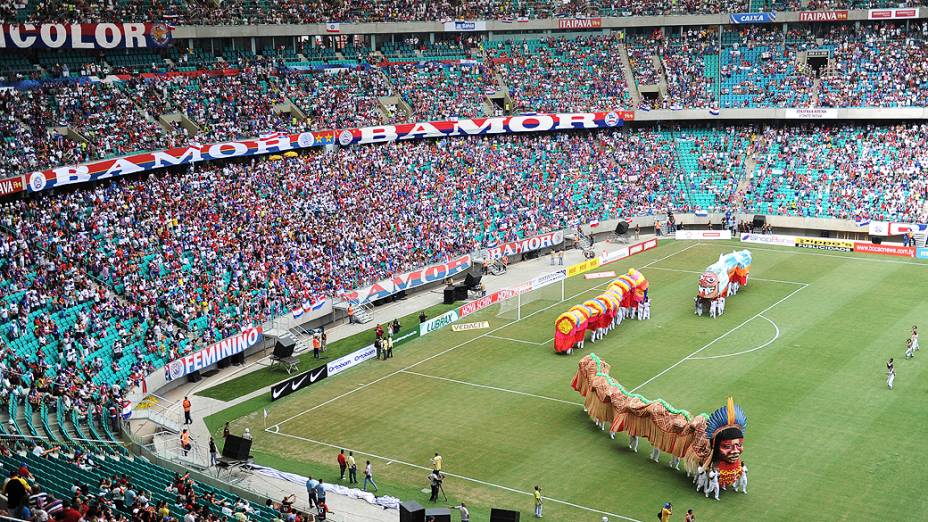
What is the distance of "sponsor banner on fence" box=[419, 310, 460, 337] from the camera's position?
177 feet

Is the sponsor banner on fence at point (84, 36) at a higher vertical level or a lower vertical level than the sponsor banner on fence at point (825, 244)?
higher

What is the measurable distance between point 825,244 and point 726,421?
40.6 metres

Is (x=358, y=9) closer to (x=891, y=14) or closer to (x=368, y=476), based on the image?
(x=891, y=14)

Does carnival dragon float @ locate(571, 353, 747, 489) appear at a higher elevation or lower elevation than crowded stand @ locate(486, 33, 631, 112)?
lower

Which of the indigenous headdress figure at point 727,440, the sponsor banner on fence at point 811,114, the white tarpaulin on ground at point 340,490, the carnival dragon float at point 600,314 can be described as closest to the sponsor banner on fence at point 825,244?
the sponsor banner on fence at point 811,114

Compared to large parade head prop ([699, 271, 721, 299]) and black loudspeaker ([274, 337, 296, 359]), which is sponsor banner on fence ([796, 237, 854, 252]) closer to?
large parade head prop ([699, 271, 721, 299])

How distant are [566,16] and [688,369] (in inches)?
1882

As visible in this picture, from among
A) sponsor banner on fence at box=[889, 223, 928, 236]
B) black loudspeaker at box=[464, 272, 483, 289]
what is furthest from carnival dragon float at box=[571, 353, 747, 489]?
sponsor banner on fence at box=[889, 223, 928, 236]

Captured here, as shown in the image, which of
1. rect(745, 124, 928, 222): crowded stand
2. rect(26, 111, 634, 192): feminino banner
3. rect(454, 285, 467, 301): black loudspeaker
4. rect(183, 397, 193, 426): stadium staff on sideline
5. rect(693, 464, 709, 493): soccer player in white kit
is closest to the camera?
rect(693, 464, 709, 493): soccer player in white kit

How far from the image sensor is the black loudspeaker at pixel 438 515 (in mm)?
30234

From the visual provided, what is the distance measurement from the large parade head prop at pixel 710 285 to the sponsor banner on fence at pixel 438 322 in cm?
1323

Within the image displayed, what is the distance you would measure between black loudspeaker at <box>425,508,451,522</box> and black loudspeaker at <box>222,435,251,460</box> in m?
9.45

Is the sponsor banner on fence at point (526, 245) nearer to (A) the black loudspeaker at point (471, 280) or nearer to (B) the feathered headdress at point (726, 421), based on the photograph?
(A) the black loudspeaker at point (471, 280)

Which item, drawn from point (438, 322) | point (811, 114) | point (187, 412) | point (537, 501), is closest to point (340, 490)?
point (537, 501)
